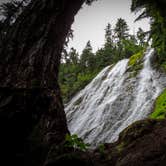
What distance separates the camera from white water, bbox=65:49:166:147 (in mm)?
17062

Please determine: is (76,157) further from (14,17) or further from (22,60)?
(14,17)

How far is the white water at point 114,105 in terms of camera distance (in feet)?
56.0

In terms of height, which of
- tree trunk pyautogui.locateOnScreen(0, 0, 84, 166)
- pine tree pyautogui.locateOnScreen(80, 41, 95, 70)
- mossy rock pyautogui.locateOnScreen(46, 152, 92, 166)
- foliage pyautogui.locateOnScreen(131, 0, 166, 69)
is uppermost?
pine tree pyautogui.locateOnScreen(80, 41, 95, 70)

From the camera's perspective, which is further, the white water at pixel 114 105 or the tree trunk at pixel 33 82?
the white water at pixel 114 105

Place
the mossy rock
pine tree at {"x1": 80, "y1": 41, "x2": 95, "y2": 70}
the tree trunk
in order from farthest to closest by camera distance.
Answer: pine tree at {"x1": 80, "y1": 41, "x2": 95, "y2": 70}, the mossy rock, the tree trunk

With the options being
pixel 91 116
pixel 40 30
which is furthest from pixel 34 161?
pixel 91 116

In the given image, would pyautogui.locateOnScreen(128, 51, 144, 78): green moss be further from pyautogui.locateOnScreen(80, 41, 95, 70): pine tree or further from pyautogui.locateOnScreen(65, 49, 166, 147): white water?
pyautogui.locateOnScreen(80, 41, 95, 70): pine tree

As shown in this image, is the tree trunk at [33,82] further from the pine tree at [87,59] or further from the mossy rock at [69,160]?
the pine tree at [87,59]

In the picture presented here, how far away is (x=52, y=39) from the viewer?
4820mm

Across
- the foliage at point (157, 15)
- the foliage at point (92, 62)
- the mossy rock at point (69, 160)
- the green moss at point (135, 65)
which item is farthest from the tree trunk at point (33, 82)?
the foliage at point (92, 62)

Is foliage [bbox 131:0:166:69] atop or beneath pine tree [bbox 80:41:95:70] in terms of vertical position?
beneath

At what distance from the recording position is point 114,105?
20062mm

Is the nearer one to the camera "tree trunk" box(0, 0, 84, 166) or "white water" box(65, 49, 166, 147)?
"tree trunk" box(0, 0, 84, 166)

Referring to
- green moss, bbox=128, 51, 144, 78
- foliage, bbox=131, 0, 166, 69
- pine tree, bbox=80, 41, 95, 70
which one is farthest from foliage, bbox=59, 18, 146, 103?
foliage, bbox=131, 0, 166, 69
